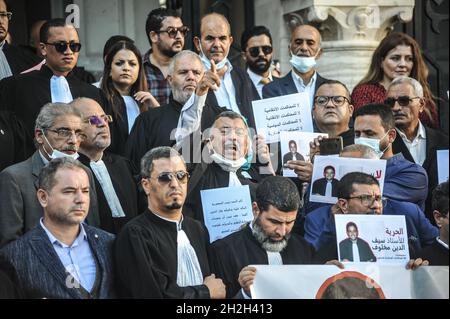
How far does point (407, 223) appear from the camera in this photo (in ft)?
33.4

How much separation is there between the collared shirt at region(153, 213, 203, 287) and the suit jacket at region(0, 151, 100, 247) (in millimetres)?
822

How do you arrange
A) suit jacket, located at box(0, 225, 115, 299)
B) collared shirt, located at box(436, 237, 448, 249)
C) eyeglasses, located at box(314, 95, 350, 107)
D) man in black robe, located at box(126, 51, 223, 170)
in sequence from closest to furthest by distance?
suit jacket, located at box(0, 225, 115, 299), collared shirt, located at box(436, 237, 448, 249), man in black robe, located at box(126, 51, 223, 170), eyeglasses, located at box(314, 95, 350, 107)

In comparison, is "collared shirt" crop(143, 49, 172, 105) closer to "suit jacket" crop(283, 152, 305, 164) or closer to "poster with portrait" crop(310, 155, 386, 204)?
"suit jacket" crop(283, 152, 305, 164)

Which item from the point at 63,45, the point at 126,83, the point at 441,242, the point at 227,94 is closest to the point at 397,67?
the point at 227,94

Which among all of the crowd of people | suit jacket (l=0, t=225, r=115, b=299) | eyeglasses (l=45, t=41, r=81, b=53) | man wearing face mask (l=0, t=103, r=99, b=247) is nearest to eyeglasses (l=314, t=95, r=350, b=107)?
the crowd of people

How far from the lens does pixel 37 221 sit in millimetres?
9383

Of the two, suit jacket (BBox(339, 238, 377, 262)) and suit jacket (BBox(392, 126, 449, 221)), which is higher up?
suit jacket (BBox(392, 126, 449, 221))

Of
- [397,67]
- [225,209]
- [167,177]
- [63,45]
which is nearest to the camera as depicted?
[167,177]

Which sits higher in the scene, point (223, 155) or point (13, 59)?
point (13, 59)

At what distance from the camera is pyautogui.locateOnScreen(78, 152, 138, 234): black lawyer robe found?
32.6 ft

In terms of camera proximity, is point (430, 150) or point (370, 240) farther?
point (430, 150)

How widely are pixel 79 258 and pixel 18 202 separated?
586 mm

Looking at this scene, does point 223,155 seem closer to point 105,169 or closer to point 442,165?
point 105,169
